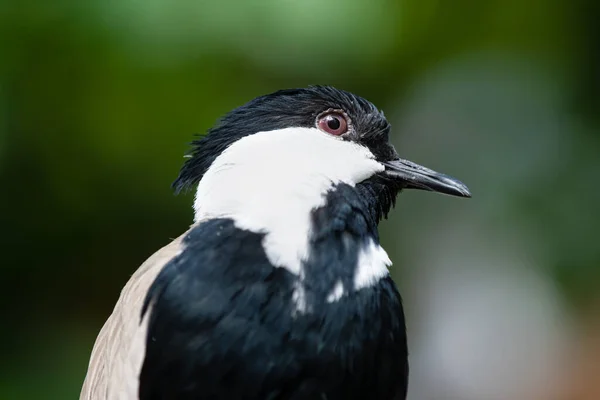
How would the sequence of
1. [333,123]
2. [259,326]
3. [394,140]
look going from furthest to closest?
[394,140]
[333,123]
[259,326]

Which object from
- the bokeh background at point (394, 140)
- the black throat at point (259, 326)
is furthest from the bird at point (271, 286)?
the bokeh background at point (394, 140)

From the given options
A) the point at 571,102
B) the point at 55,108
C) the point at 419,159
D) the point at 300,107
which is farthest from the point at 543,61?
the point at 300,107

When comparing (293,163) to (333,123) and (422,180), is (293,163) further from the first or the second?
(422,180)

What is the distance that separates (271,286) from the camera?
1.39 meters

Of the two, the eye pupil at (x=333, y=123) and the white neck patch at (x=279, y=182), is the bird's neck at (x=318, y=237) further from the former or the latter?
the eye pupil at (x=333, y=123)

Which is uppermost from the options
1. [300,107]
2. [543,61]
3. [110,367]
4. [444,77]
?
[543,61]

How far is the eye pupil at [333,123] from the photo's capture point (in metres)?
1.64

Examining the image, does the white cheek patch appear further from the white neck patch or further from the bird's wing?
the bird's wing

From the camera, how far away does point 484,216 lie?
4426mm

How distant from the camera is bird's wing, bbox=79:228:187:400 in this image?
1432mm

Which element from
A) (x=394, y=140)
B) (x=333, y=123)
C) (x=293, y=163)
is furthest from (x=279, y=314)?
(x=394, y=140)

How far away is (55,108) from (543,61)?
2.54 meters

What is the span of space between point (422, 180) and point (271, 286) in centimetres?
49

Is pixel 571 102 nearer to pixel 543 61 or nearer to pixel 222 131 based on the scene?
pixel 543 61
